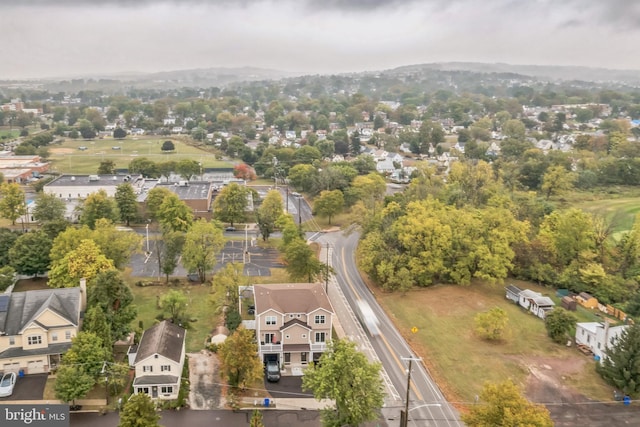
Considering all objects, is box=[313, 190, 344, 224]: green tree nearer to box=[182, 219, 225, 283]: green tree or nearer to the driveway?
box=[182, 219, 225, 283]: green tree

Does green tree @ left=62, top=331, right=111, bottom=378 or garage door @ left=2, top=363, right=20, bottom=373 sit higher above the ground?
green tree @ left=62, top=331, right=111, bottom=378

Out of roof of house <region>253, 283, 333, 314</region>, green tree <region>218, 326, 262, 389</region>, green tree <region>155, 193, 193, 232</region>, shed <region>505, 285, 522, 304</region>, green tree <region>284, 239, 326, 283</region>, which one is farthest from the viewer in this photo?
green tree <region>155, 193, 193, 232</region>

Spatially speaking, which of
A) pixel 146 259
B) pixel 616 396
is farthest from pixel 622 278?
pixel 146 259

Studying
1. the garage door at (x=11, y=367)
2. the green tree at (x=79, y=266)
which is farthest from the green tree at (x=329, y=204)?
the garage door at (x=11, y=367)

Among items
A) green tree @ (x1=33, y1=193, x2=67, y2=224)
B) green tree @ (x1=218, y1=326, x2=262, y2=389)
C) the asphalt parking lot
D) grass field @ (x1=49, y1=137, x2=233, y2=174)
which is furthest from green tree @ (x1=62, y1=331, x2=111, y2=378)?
grass field @ (x1=49, y1=137, x2=233, y2=174)

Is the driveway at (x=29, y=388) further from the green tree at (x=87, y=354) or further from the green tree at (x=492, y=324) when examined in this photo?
the green tree at (x=492, y=324)

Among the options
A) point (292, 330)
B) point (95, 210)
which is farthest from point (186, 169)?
point (292, 330)
